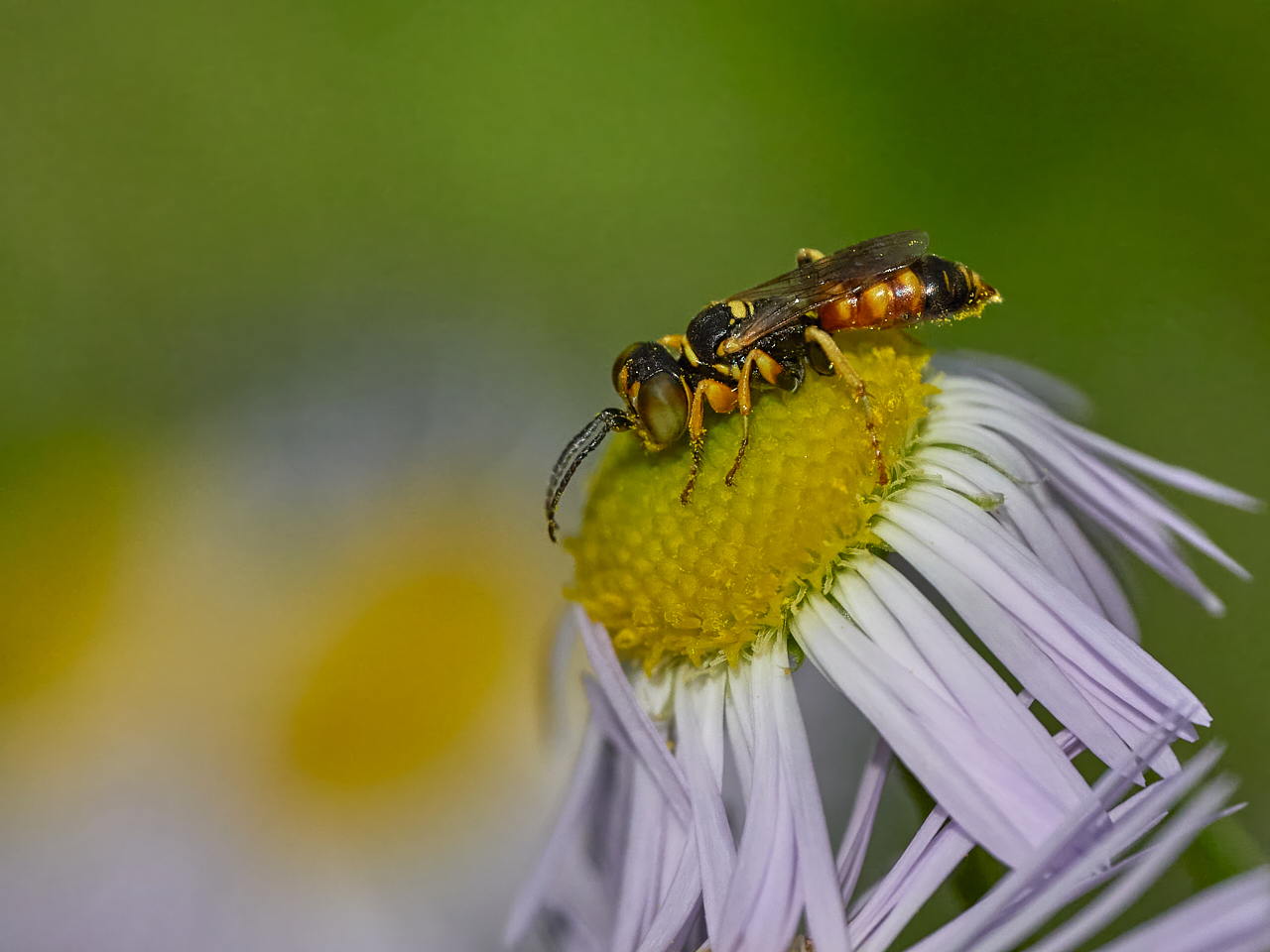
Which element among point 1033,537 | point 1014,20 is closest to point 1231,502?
point 1033,537

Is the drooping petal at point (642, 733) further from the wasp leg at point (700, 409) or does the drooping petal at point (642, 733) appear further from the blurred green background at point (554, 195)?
the blurred green background at point (554, 195)

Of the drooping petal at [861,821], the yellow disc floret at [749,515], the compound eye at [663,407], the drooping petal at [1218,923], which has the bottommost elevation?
the drooping petal at [1218,923]

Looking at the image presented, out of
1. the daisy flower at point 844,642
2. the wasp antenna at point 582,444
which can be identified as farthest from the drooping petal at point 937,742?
the wasp antenna at point 582,444

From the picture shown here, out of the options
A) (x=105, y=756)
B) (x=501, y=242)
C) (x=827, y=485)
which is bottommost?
(x=827, y=485)

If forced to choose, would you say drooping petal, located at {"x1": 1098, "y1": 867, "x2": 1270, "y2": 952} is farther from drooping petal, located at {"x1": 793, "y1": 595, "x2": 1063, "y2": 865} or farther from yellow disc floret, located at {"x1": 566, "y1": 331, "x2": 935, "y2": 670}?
yellow disc floret, located at {"x1": 566, "y1": 331, "x2": 935, "y2": 670}

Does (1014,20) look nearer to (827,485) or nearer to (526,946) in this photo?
(827,485)

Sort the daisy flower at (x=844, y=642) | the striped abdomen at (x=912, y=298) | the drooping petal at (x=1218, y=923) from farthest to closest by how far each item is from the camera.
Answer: the striped abdomen at (x=912, y=298)
the daisy flower at (x=844, y=642)
the drooping petal at (x=1218, y=923)

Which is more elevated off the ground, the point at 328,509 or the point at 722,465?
the point at 328,509

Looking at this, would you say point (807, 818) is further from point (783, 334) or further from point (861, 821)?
point (783, 334)
